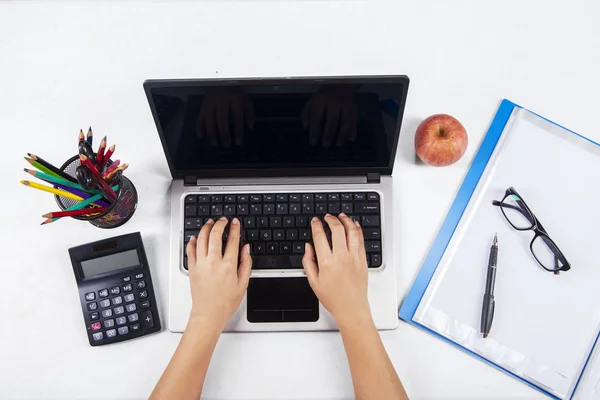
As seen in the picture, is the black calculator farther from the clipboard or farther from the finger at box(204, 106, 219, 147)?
the clipboard

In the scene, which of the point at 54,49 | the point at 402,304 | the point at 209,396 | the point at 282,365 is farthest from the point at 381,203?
the point at 54,49

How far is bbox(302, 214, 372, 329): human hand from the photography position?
725mm

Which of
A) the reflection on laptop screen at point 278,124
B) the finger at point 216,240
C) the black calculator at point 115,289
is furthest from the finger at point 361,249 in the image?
the black calculator at point 115,289

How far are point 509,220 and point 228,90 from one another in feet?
1.65

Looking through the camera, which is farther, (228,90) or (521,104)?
(521,104)

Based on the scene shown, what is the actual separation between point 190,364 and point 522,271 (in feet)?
1.78

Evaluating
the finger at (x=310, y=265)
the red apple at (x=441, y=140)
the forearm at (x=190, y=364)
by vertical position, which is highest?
the red apple at (x=441, y=140)

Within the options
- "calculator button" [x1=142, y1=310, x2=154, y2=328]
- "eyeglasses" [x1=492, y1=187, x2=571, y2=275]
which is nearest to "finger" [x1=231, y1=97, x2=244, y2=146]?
"calculator button" [x1=142, y1=310, x2=154, y2=328]

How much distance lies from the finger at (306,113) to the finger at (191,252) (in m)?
0.26

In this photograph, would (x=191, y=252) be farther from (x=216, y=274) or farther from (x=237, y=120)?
(x=237, y=120)

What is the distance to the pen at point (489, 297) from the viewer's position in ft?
2.41

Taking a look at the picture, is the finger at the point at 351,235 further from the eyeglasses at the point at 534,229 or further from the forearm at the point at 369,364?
the eyeglasses at the point at 534,229

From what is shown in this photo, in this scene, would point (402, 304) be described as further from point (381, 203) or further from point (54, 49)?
point (54, 49)

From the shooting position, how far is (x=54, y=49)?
2.81ft
